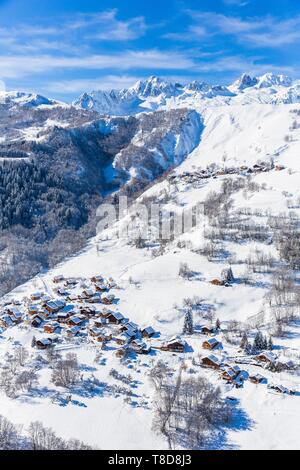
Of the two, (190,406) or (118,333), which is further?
(118,333)

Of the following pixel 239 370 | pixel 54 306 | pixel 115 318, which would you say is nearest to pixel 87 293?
pixel 54 306

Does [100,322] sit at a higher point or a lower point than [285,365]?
higher

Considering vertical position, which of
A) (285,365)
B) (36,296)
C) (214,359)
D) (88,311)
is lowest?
(285,365)

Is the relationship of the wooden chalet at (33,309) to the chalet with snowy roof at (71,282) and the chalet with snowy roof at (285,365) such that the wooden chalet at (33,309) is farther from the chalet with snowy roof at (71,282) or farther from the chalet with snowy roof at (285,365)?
the chalet with snowy roof at (285,365)

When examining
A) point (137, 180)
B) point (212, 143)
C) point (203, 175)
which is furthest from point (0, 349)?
point (212, 143)

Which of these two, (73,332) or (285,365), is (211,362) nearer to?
(285,365)

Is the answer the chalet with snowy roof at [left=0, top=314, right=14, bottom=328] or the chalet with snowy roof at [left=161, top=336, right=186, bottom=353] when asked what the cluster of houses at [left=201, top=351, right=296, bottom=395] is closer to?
the chalet with snowy roof at [left=161, top=336, right=186, bottom=353]

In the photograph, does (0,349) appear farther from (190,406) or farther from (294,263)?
(294,263)
